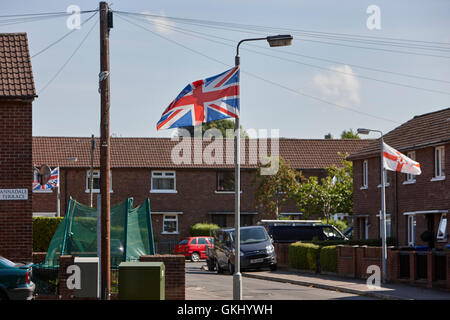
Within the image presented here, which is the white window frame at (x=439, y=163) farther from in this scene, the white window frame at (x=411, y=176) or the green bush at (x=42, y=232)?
the green bush at (x=42, y=232)

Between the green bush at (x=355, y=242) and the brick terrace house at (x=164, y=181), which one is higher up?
the brick terrace house at (x=164, y=181)

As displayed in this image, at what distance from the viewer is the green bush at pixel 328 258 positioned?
107 ft

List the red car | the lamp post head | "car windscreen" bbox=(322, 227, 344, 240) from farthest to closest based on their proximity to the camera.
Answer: the red car → "car windscreen" bbox=(322, 227, 344, 240) → the lamp post head

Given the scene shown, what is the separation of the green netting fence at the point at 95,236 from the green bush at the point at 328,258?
37.3 feet

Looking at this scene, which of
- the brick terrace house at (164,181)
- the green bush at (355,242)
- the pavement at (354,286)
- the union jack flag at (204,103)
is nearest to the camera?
the union jack flag at (204,103)

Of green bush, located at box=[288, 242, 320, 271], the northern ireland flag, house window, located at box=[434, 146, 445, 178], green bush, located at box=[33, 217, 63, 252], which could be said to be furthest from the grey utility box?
house window, located at box=[434, 146, 445, 178]

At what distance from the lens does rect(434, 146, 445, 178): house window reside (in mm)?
36156

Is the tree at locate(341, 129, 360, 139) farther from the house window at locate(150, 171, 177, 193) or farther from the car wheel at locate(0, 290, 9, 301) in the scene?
the car wheel at locate(0, 290, 9, 301)

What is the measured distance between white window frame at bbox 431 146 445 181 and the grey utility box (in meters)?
20.6

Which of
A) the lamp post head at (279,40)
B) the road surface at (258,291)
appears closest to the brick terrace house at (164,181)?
the road surface at (258,291)

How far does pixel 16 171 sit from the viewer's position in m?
23.4

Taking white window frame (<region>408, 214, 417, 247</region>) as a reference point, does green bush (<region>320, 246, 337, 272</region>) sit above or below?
below

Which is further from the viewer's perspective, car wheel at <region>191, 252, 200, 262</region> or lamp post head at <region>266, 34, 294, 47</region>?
car wheel at <region>191, 252, 200, 262</region>

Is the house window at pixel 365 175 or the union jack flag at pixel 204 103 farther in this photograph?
the house window at pixel 365 175
